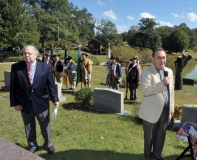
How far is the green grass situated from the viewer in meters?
4.57

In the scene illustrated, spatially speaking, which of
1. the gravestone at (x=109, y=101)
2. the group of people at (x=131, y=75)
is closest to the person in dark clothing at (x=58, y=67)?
the group of people at (x=131, y=75)

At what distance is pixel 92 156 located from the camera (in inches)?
177

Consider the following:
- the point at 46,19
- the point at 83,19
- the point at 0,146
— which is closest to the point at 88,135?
the point at 0,146

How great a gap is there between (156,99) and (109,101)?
12.9 ft

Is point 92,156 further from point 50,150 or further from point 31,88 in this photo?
point 31,88

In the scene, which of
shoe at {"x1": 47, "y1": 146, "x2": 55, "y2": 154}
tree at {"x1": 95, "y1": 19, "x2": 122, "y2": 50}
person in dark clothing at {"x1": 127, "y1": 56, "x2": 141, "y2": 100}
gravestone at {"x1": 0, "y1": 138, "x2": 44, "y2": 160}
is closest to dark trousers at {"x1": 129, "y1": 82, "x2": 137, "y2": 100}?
person in dark clothing at {"x1": 127, "y1": 56, "x2": 141, "y2": 100}

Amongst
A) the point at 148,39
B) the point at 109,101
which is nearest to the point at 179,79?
the point at 109,101

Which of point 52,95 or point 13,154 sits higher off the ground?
point 52,95

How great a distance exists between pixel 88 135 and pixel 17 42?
29.9 metres

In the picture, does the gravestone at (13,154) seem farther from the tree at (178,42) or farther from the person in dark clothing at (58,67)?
the tree at (178,42)

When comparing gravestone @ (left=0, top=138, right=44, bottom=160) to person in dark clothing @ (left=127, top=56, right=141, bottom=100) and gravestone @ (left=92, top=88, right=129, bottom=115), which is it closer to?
gravestone @ (left=92, top=88, right=129, bottom=115)

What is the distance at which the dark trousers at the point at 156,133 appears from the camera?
3816 mm

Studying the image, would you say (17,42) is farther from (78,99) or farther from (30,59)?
(30,59)

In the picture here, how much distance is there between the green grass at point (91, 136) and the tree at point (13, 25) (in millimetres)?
26838
